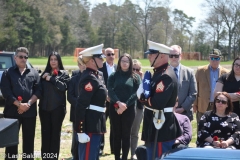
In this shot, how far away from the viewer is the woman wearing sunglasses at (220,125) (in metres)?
5.19

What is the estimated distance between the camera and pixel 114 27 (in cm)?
8725

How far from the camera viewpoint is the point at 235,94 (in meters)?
5.76

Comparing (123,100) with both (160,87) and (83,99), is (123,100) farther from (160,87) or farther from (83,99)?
(160,87)

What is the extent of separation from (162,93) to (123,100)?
234 centimetres

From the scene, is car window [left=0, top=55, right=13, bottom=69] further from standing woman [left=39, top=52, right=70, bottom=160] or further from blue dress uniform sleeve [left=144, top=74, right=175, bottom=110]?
blue dress uniform sleeve [left=144, top=74, right=175, bottom=110]

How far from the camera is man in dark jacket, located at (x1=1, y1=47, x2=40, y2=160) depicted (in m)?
5.68

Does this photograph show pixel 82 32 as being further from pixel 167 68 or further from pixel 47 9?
pixel 167 68

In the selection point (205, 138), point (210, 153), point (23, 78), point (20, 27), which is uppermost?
point (20, 27)

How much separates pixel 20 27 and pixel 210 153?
6556 centimetres

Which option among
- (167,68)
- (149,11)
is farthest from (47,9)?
(167,68)

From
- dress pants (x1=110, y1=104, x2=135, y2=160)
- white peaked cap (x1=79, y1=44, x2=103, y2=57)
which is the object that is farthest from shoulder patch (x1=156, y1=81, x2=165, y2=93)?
dress pants (x1=110, y1=104, x2=135, y2=160)

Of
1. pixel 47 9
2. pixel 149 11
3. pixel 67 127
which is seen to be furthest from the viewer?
pixel 149 11

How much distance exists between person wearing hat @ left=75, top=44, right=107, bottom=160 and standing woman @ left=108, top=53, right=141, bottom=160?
5.18 ft

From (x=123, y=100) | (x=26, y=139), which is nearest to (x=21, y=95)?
(x=26, y=139)
